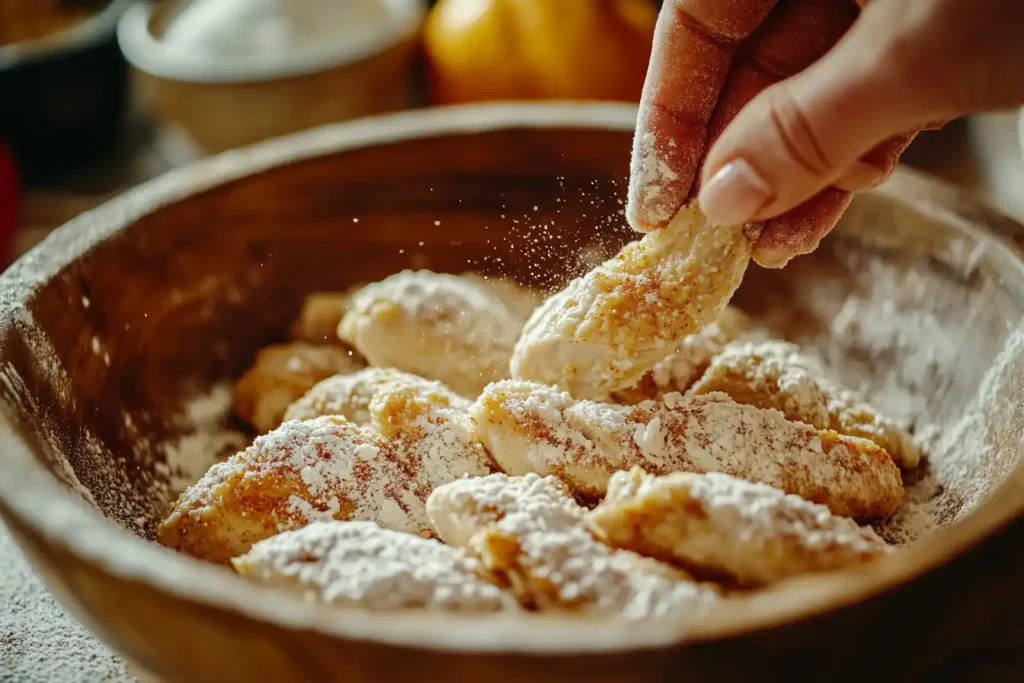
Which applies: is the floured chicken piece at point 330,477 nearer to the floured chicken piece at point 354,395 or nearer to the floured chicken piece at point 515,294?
the floured chicken piece at point 354,395

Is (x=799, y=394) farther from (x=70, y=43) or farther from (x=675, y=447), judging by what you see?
(x=70, y=43)

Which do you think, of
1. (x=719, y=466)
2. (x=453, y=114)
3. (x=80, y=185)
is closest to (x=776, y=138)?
(x=719, y=466)

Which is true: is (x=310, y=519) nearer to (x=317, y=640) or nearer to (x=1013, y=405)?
(x=317, y=640)

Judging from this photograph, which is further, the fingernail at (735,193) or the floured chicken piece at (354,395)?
the floured chicken piece at (354,395)

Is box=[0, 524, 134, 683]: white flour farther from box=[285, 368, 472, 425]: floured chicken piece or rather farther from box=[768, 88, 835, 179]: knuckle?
box=[768, 88, 835, 179]: knuckle

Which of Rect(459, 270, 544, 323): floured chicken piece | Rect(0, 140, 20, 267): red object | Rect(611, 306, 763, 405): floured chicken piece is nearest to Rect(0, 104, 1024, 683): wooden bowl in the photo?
Rect(459, 270, 544, 323): floured chicken piece

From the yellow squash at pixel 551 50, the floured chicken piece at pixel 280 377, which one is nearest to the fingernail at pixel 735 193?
the floured chicken piece at pixel 280 377
